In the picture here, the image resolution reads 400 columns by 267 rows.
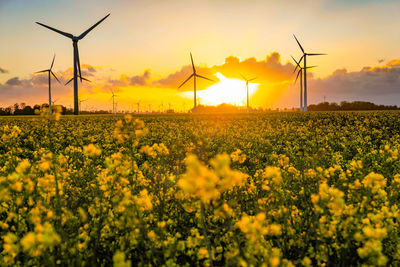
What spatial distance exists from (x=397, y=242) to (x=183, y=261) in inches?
133

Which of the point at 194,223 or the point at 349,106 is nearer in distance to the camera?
the point at 194,223

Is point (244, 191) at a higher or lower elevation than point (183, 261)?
higher

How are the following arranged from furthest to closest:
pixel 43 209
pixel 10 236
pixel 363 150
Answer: pixel 363 150 → pixel 43 209 → pixel 10 236

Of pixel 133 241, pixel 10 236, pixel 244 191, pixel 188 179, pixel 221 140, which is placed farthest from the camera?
pixel 221 140

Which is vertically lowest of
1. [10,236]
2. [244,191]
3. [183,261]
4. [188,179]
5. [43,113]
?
[183,261]

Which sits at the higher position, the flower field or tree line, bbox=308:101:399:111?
tree line, bbox=308:101:399:111

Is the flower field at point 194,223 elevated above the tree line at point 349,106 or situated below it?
below

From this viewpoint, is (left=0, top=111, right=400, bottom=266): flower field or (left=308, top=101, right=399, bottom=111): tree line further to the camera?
(left=308, top=101, right=399, bottom=111): tree line

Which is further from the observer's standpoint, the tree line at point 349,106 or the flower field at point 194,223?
the tree line at point 349,106

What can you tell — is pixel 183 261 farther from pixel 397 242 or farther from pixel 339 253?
pixel 397 242

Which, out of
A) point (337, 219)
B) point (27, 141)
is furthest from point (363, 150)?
point (27, 141)

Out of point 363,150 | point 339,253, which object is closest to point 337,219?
point 339,253

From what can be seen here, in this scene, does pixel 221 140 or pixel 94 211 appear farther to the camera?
pixel 221 140

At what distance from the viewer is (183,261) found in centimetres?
405
